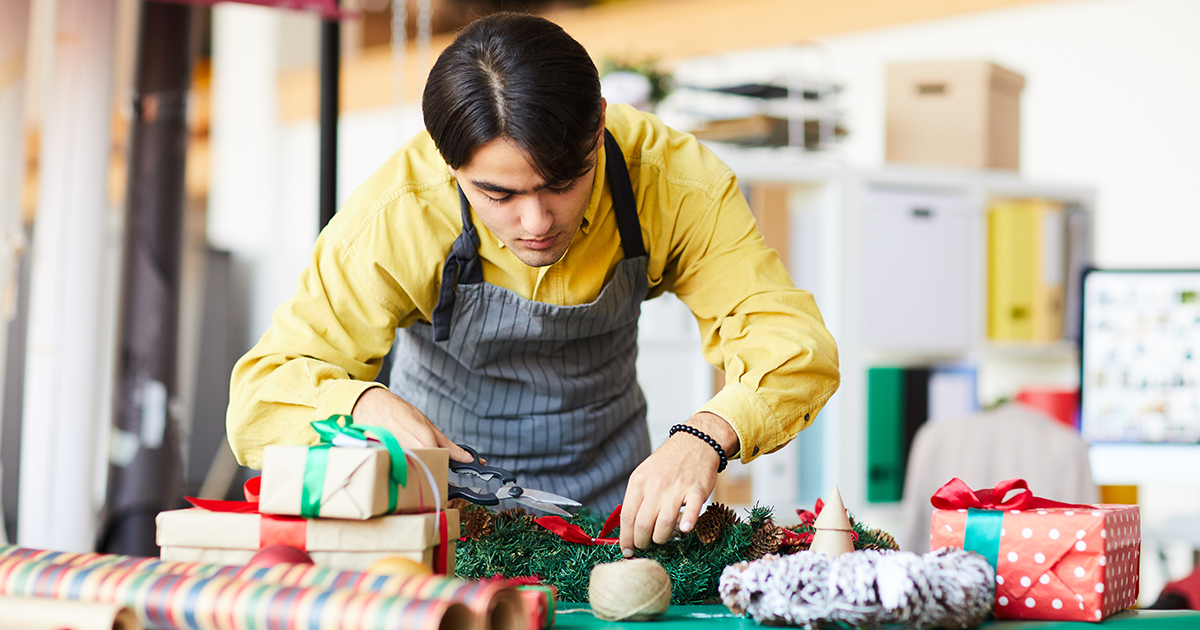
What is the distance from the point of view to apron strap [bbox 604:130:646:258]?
1.32 meters

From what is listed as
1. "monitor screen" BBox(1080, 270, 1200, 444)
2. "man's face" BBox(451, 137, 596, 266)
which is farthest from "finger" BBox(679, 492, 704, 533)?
"monitor screen" BBox(1080, 270, 1200, 444)

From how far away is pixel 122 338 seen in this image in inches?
106

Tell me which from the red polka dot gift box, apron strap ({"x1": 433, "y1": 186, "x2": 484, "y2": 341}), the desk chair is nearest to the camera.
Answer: the red polka dot gift box

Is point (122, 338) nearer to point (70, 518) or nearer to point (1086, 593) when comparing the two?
point (70, 518)

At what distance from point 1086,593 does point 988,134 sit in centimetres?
233

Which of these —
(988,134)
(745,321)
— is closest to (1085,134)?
(988,134)

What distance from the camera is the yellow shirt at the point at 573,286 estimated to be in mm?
1133

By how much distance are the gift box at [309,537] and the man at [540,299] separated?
0.19m

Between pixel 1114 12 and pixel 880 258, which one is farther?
pixel 1114 12

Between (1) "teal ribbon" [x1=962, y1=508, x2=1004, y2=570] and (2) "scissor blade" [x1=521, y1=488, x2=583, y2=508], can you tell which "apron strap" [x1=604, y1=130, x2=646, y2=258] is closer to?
(2) "scissor blade" [x1=521, y1=488, x2=583, y2=508]

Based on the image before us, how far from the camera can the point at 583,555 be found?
1.00 meters

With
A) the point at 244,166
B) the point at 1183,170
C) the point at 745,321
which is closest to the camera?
the point at 745,321

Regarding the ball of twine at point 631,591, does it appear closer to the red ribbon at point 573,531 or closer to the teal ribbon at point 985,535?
the red ribbon at point 573,531

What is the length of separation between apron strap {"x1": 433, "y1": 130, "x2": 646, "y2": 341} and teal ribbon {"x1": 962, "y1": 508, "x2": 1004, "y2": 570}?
1.81ft
